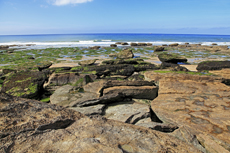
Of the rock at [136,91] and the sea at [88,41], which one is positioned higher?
the sea at [88,41]

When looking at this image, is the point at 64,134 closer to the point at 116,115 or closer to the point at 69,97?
the point at 116,115

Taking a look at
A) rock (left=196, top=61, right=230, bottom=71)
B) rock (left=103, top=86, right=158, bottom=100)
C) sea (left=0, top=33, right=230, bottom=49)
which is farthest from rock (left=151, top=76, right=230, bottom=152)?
sea (left=0, top=33, right=230, bottom=49)

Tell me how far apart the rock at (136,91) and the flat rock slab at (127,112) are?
47 centimetres

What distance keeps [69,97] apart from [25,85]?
1.94m

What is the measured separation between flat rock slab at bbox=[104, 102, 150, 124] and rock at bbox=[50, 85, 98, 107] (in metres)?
0.64

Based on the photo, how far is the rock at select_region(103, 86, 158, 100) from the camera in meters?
4.60

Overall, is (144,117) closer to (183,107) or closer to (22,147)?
(183,107)

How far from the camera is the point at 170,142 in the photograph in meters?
1.90

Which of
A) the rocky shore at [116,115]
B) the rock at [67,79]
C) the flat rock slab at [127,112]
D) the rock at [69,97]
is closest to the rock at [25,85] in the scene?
the rocky shore at [116,115]

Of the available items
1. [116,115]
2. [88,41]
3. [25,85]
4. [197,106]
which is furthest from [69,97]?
[88,41]

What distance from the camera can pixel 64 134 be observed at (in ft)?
6.18

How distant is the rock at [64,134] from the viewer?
1656mm

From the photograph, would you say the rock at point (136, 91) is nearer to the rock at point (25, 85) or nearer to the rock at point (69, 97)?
the rock at point (69, 97)

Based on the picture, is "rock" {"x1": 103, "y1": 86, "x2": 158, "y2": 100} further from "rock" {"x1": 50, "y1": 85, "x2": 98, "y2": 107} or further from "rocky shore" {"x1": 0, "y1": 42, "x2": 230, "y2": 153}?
"rock" {"x1": 50, "y1": 85, "x2": 98, "y2": 107}
